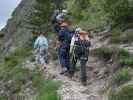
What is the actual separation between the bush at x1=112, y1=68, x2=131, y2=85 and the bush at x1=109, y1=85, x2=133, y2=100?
3.79ft

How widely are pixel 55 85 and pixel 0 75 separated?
7425 mm

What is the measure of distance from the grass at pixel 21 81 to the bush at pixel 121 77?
1.94m

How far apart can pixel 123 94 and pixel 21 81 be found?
315 inches

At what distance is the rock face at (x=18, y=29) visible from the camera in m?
35.8

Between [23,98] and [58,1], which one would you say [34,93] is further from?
[58,1]

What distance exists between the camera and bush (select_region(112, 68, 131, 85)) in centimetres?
1775

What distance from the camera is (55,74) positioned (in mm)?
22312

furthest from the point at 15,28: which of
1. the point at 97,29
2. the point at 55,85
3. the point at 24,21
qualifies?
the point at 55,85

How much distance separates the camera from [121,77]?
17.8 metres

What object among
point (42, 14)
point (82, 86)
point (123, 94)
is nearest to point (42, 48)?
point (82, 86)

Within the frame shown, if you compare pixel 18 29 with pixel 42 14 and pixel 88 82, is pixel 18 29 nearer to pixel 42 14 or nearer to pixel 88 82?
pixel 42 14

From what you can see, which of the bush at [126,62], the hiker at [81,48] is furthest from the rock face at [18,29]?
the bush at [126,62]

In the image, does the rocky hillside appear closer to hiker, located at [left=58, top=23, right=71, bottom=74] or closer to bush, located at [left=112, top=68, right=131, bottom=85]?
bush, located at [left=112, top=68, right=131, bottom=85]

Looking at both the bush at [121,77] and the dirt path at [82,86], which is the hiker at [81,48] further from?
the bush at [121,77]
